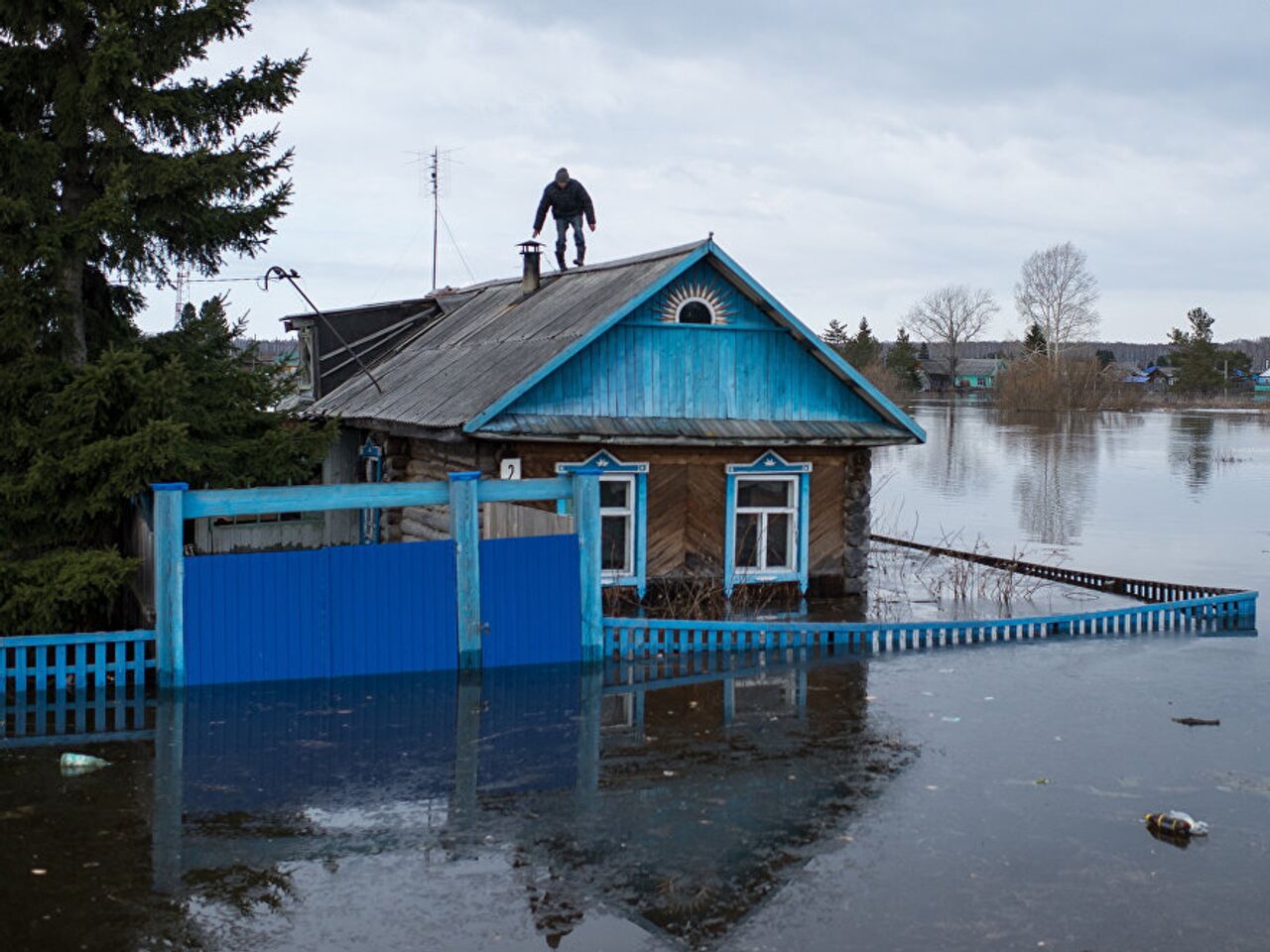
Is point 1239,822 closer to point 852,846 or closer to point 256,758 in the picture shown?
point 852,846

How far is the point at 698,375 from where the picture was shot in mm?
18297

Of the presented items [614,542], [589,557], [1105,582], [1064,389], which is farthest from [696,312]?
[1064,389]

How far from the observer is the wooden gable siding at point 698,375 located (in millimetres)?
17672

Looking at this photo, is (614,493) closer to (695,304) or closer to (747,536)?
(747,536)

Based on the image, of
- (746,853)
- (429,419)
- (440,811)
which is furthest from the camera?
(429,419)

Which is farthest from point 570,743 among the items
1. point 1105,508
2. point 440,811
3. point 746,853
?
point 1105,508

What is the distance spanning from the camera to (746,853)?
26.1ft

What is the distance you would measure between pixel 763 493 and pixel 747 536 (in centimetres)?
69

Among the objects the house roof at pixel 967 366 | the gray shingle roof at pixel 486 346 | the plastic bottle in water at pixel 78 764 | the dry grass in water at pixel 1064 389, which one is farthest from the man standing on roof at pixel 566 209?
the house roof at pixel 967 366

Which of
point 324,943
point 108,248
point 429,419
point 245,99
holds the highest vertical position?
point 245,99

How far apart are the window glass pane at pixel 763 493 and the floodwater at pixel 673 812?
4.70 m

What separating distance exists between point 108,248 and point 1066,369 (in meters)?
98.3

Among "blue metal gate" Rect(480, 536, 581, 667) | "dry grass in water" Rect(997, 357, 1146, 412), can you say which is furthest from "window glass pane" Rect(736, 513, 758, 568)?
"dry grass in water" Rect(997, 357, 1146, 412)

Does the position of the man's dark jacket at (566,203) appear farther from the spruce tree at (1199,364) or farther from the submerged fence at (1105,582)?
the spruce tree at (1199,364)
